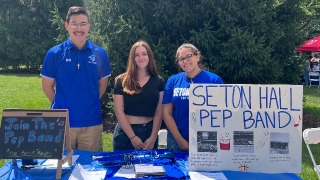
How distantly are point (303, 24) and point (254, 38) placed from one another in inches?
142

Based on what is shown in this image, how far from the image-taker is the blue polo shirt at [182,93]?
3.71 m

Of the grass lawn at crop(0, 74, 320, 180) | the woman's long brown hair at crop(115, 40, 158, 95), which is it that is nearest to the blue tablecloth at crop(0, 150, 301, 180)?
the woman's long brown hair at crop(115, 40, 158, 95)

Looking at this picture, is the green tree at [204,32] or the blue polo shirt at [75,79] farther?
the green tree at [204,32]

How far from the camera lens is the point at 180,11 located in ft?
22.4

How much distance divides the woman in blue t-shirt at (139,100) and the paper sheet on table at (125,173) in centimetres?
78

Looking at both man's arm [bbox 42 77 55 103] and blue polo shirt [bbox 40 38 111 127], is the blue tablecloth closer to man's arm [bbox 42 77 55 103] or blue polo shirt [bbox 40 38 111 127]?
blue polo shirt [bbox 40 38 111 127]

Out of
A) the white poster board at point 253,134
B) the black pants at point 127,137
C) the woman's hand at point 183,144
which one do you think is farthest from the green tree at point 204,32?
the white poster board at point 253,134

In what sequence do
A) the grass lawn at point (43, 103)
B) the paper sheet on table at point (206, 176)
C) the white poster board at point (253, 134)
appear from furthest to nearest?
the grass lawn at point (43, 103), the white poster board at point (253, 134), the paper sheet on table at point (206, 176)

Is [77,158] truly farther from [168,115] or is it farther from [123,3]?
[123,3]

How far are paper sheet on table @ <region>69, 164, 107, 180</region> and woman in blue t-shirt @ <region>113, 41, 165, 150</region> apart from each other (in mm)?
841

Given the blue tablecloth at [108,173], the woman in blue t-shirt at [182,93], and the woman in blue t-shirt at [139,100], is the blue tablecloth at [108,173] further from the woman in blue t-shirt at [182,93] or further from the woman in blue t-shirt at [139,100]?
the woman in blue t-shirt at [139,100]

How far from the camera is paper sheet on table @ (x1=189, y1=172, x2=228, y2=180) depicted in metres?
2.96

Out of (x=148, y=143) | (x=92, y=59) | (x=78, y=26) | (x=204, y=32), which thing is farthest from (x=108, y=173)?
(x=204, y=32)

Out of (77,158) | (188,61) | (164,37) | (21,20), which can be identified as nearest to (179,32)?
(164,37)
